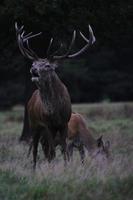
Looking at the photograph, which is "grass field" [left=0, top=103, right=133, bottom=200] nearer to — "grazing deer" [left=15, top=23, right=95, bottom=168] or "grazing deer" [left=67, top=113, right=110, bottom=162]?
"grazing deer" [left=15, top=23, right=95, bottom=168]

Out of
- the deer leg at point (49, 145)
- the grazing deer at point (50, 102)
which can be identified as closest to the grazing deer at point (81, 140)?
the deer leg at point (49, 145)

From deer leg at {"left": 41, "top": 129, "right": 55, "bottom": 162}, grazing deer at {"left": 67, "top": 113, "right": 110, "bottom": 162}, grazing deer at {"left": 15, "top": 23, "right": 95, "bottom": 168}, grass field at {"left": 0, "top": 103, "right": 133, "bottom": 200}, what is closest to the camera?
grass field at {"left": 0, "top": 103, "right": 133, "bottom": 200}

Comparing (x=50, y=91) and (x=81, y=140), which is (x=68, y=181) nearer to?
(x=50, y=91)

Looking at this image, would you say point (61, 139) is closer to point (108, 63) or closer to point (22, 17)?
point (22, 17)

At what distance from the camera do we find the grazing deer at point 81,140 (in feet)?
45.6

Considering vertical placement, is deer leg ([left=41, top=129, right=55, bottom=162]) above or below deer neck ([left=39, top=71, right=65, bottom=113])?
below

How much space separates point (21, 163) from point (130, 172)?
281 centimetres

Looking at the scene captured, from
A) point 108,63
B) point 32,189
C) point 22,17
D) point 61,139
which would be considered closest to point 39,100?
point 61,139

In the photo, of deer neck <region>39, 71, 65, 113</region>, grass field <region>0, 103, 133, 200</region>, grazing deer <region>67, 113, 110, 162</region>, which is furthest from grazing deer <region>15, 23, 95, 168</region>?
grazing deer <region>67, 113, 110, 162</region>

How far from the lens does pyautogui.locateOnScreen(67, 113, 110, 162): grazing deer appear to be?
13.9m

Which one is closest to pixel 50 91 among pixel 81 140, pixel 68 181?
pixel 81 140

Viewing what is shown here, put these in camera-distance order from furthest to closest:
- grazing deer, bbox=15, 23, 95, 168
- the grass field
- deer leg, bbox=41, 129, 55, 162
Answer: deer leg, bbox=41, 129, 55, 162, grazing deer, bbox=15, 23, 95, 168, the grass field

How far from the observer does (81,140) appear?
14.8 metres

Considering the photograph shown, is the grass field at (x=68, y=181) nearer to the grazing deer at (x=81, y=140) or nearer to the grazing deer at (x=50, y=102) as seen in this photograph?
the grazing deer at (x=50, y=102)
